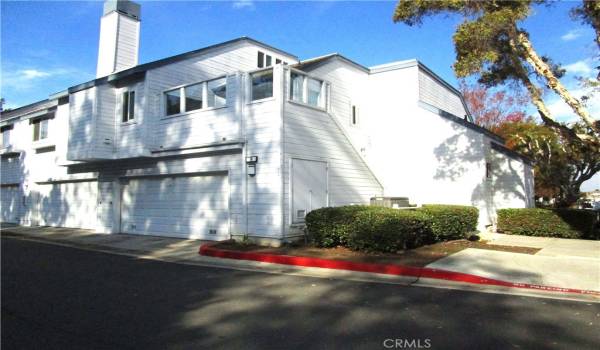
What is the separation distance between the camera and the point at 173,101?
14867 mm

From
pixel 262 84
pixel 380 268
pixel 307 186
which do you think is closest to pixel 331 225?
pixel 307 186

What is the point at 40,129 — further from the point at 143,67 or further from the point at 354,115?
the point at 354,115

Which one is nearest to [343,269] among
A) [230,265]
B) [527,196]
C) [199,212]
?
[230,265]

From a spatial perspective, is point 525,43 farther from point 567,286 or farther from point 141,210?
point 141,210

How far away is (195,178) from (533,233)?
10994 millimetres

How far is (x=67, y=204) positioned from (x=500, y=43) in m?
18.1

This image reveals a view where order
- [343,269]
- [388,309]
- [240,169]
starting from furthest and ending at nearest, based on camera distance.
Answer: [240,169] < [343,269] < [388,309]

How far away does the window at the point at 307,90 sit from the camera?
1305 centimetres

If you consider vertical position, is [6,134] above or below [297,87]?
above

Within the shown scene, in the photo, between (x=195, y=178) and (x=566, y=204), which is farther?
(x=566, y=204)

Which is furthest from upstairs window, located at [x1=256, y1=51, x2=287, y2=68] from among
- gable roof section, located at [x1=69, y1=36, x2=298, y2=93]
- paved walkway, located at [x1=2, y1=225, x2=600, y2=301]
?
paved walkway, located at [x1=2, y1=225, x2=600, y2=301]

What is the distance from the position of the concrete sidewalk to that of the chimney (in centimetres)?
1630

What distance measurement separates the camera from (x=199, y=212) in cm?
1421

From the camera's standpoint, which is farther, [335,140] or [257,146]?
[335,140]
